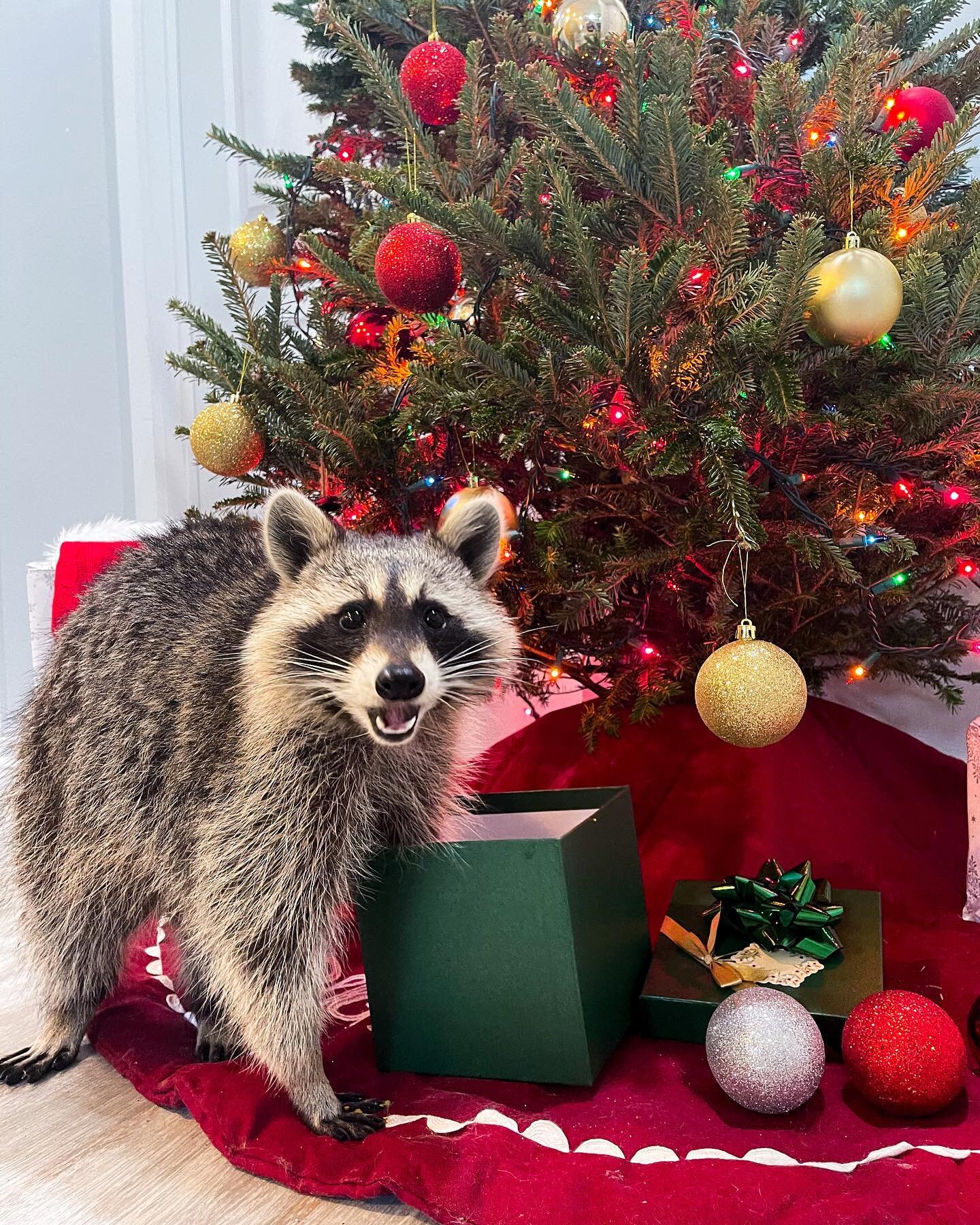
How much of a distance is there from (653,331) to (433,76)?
645 millimetres

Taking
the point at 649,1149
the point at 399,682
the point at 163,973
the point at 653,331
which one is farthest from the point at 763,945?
the point at 163,973

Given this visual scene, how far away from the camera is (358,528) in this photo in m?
1.64

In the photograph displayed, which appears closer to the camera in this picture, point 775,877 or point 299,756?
point 299,756

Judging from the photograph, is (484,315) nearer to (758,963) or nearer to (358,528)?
(358,528)

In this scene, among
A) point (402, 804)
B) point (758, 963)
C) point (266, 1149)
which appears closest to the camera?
point (266, 1149)

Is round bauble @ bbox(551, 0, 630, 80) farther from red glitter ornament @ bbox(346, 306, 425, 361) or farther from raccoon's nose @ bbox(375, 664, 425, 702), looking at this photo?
raccoon's nose @ bbox(375, 664, 425, 702)

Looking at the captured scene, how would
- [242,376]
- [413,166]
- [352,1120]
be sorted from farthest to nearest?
[242,376]
[413,166]
[352,1120]

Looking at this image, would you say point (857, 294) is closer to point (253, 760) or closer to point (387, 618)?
point (387, 618)

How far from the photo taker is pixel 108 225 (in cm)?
305

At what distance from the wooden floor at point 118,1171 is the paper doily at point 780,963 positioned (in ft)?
1.85

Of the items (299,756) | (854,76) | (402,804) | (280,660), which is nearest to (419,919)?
(402,804)

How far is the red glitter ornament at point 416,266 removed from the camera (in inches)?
50.5

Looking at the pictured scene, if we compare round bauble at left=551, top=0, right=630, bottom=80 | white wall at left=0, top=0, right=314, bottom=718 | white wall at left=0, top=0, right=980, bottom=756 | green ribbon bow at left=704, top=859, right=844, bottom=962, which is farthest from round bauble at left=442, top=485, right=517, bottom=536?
white wall at left=0, top=0, right=314, bottom=718

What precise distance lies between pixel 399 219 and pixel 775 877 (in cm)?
123
